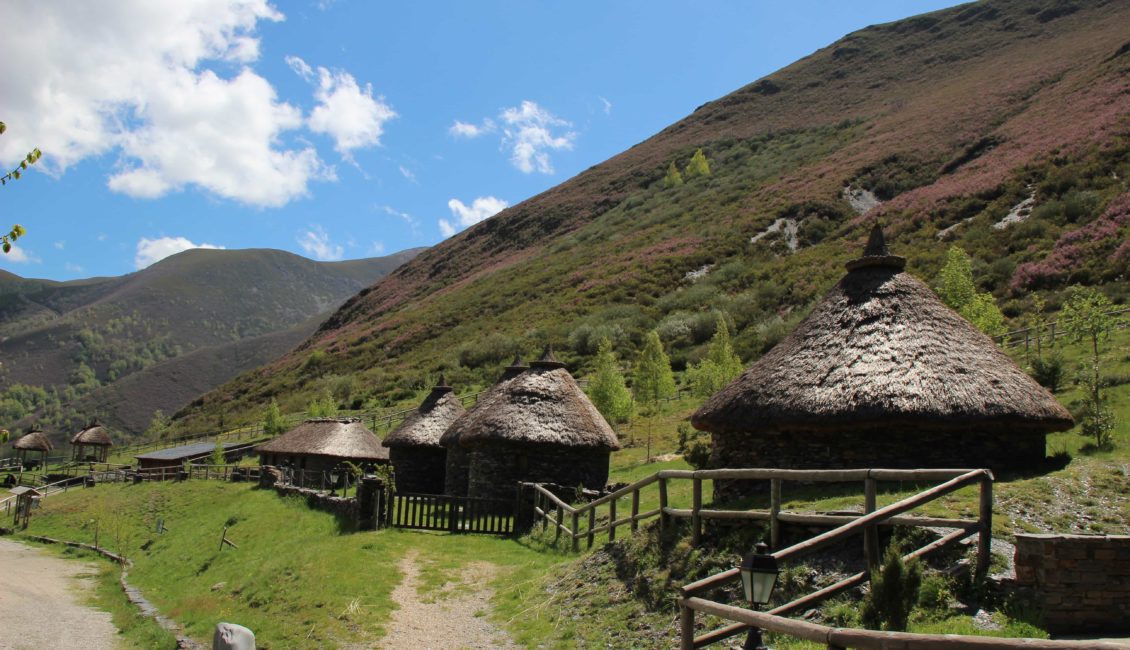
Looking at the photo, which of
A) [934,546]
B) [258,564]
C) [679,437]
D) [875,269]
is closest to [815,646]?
[934,546]

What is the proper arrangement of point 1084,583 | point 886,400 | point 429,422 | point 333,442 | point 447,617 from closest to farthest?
point 1084,583
point 447,617
point 886,400
point 429,422
point 333,442

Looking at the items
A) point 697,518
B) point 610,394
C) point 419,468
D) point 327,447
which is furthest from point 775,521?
point 327,447

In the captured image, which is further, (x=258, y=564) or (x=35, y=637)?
(x=258, y=564)

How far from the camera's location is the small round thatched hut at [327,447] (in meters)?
36.5

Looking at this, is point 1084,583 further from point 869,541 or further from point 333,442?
point 333,442

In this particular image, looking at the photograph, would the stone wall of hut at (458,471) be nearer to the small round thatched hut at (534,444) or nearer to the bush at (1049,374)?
the small round thatched hut at (534,444)

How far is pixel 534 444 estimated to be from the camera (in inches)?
926

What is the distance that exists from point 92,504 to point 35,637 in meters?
23.6

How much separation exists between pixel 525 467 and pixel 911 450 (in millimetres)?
12485

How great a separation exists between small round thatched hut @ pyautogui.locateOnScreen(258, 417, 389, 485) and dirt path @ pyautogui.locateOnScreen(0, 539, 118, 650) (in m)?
10.0

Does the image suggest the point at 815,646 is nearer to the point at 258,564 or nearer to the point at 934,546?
the point at 934,546

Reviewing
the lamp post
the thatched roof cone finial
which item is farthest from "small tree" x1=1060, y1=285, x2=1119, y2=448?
the lamp post

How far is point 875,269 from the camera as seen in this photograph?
16469 mm

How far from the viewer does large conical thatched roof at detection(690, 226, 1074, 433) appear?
13.1 m
